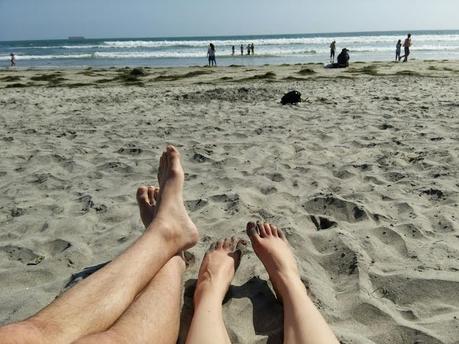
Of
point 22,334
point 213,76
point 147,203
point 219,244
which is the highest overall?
point 22,334

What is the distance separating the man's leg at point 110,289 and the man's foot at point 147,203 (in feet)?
0.60

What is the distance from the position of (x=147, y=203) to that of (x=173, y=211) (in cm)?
39

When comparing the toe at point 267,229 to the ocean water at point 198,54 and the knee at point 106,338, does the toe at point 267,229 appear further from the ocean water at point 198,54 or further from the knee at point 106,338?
the ocean water at point 198,54

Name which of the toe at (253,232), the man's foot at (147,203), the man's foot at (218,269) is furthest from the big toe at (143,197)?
the toe at (253,232)

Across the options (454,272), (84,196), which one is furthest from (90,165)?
(454,272)

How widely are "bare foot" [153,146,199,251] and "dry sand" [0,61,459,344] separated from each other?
0.68 ft

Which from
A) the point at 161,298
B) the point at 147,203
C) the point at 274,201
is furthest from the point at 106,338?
the point at 274,201

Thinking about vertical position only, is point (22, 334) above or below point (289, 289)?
above

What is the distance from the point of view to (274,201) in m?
3.00

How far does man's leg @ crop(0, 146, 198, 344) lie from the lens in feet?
4.19

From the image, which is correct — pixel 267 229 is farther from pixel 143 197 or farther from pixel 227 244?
pixel 143 197

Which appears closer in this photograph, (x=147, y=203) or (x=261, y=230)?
(x=261, y=230)

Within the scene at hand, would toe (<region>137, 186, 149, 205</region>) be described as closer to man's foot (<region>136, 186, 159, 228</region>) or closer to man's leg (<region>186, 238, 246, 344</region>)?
man's foot (<region>136, 186, 159, 228</region>)

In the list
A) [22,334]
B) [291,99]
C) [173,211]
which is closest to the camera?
[22,334]
